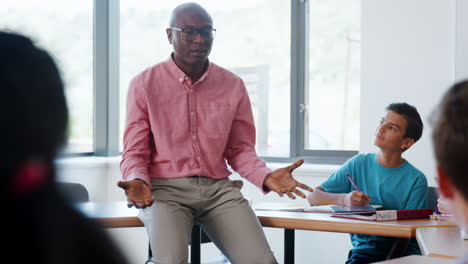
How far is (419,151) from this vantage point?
3.50 metres

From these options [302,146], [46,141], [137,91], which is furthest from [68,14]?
[46,141]

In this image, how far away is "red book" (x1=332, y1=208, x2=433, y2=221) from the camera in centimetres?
241

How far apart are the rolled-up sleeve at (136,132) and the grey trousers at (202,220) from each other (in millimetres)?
127

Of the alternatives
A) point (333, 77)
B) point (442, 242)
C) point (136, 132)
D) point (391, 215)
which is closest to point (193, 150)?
point (136, 132)

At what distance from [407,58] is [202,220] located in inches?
73.8

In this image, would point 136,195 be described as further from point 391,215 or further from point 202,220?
point 391,215

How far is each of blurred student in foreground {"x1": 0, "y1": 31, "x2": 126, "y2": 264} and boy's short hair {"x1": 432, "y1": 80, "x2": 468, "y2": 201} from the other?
20.5 inches

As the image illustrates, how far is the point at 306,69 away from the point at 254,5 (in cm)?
68

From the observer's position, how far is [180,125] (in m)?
2.47

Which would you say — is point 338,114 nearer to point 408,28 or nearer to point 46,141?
point 408,28

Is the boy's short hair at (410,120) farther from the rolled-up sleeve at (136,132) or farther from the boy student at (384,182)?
the rolled-up sleeve at (136,132)

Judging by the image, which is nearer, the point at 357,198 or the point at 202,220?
the point at 202,220

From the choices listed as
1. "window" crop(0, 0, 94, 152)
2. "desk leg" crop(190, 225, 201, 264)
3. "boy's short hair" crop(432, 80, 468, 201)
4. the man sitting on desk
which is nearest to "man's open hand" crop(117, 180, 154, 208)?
the man sitting on desk

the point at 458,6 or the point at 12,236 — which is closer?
the point at 12,236
